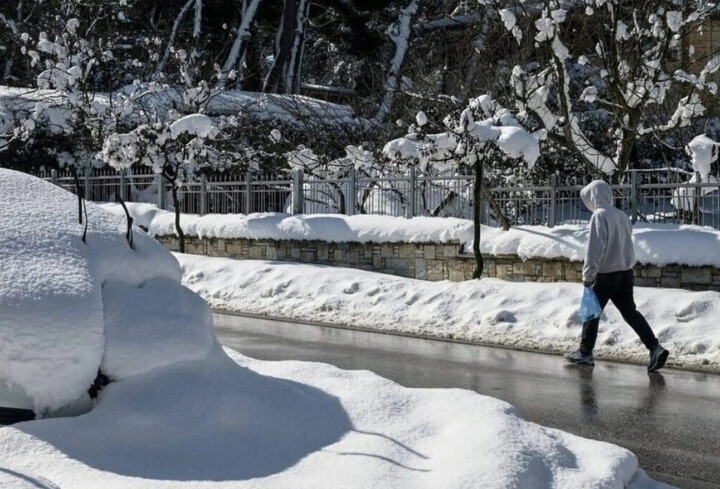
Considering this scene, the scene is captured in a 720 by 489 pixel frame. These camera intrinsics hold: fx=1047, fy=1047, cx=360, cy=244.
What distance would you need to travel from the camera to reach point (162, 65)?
114ft

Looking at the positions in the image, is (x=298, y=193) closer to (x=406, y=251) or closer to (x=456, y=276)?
(x=406, y=251)

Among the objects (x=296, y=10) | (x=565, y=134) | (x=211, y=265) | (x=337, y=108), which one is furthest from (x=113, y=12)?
(x=565, y=134)

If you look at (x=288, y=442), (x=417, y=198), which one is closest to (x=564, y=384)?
(x=288, y=442)

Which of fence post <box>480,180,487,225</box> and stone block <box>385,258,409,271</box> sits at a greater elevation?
fence post <box>480,180,487,225</box>

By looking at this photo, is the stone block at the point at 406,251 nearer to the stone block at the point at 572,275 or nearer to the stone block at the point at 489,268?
the stone block at the point at 489,268

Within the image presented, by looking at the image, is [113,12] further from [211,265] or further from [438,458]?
[438,458]

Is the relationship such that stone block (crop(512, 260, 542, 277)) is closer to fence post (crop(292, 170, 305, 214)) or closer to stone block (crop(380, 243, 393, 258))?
stone block (crop(380, 243, 393, 258))

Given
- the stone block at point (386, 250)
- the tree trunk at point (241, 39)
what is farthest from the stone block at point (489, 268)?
the tree trunk at point (241, 39)

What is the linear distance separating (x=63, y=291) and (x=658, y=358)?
256 inches

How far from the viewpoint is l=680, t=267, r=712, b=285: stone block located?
13.8 m

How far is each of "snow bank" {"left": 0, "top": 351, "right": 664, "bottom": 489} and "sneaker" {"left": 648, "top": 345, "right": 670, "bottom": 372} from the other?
14.5 ft

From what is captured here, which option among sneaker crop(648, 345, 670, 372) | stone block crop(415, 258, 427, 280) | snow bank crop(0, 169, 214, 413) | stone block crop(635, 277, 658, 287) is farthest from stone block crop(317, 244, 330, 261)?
snow bank crop(0, 169, 214, 413)

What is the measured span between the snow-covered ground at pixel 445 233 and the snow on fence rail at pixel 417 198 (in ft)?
1.22

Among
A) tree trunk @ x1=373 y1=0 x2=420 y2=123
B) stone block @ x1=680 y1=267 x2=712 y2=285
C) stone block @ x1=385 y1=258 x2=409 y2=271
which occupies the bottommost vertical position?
stone block @ x1=385 y1=258 x2=409 y2=271
